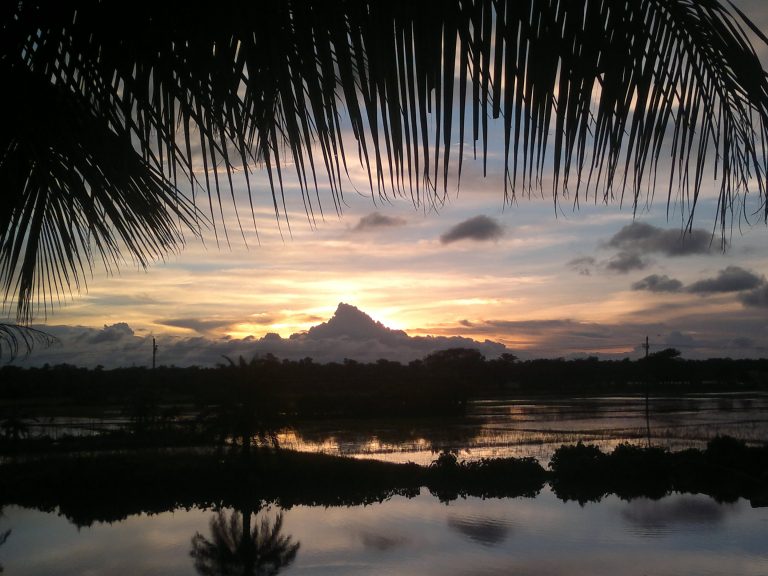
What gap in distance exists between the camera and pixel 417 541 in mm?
19875

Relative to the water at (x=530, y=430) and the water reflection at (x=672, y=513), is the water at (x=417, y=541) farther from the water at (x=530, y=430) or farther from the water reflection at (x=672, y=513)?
the water at (x=530, y=430)

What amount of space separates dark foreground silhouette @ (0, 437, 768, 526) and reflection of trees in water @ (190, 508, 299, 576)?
1.75m

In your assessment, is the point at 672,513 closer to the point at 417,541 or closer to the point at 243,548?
the point at 417,541

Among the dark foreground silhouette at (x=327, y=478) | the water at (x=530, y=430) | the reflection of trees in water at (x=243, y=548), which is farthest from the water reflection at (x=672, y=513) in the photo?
the reflection of trees in water at (x=243, y=548)

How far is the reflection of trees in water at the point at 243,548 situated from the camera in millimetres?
18062

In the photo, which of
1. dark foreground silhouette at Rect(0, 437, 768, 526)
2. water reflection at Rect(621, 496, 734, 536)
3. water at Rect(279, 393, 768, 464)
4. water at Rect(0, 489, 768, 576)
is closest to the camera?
water at Rect(0, 489, 768, 576)

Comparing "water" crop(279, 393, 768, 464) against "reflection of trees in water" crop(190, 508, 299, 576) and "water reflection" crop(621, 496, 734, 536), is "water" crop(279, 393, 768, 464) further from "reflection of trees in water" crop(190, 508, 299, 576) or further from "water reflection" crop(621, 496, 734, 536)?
"water reflection" crop(621, 496, 734, 536)

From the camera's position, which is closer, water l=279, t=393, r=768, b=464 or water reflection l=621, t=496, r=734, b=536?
water reflection l=621, t=496, r=734, b=536

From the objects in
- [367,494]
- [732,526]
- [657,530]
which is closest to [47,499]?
[367,494]

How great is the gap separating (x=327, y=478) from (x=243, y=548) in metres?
5.79

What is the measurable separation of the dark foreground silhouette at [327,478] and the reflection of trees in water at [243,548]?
1.75 m

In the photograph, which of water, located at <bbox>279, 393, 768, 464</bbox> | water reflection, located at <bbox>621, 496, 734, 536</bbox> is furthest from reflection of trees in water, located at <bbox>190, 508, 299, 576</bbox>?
water reflection, located at <bbox>621, 496, 734, 536</bbox>

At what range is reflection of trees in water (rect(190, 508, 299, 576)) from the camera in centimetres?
1806

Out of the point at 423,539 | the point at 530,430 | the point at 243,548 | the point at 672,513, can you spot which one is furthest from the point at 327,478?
the point at 530,430
